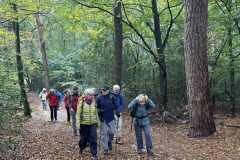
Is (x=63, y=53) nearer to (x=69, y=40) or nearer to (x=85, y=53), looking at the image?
(x=69, y=40)

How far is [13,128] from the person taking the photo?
10680 millimetres

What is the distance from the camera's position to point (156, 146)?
1284 centimetres

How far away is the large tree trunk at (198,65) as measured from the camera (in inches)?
539

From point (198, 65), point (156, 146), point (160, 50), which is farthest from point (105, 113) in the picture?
point (160, 50)

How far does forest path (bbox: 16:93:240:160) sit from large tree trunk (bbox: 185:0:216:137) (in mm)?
642

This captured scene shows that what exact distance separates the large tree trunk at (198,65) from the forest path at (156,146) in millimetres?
642

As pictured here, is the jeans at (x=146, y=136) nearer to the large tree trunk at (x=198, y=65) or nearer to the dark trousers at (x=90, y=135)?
the dark trousers at (x=90, y=135)

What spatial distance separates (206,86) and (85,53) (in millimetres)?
16944

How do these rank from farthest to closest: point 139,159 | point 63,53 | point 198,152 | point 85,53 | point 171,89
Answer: point 63,53, point 85,53, point 171,89, point 198,152, point 139,159

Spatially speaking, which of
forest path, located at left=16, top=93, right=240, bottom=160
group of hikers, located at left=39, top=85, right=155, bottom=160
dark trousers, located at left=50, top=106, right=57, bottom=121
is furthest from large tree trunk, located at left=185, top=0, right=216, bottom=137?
dark trousers, located at left=50, top=106, right=57, bottom=121

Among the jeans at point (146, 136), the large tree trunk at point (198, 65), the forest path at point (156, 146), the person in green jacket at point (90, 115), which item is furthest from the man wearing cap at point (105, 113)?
the large tree trunk at point (198, 65)

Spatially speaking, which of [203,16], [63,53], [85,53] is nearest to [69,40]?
[63,53]

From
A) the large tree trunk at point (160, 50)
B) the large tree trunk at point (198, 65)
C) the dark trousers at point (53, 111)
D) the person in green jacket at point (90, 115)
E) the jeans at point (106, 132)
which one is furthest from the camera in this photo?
the dark trousers at point (53, 111)

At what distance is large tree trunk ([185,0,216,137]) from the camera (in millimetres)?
13695
